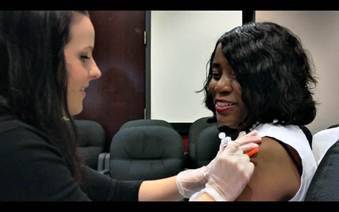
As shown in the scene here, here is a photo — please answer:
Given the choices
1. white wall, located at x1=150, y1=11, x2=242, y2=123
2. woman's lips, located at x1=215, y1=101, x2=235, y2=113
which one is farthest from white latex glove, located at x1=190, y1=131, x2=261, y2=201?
white wall, located at x1=150, y1=11, x2=242, y2=123

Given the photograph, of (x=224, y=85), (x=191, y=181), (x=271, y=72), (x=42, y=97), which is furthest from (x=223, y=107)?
(x=42, y=97)

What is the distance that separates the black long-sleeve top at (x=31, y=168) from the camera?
0.50 m

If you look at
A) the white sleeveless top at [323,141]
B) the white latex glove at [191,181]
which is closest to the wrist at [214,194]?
the white latex glove at [191,181]

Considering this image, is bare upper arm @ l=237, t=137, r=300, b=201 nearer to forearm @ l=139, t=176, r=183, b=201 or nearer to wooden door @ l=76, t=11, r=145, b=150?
forearm @ l=139, t=176, r=183, b=201

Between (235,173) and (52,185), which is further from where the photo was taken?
(235,173)

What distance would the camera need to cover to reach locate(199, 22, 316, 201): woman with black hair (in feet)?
2.68

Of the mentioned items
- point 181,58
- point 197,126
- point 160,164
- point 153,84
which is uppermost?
point 181,58

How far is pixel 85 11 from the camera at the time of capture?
46 cm

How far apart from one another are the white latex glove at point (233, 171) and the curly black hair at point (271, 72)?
0.31 feet

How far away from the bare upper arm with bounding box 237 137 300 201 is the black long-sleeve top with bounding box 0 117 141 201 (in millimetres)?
368

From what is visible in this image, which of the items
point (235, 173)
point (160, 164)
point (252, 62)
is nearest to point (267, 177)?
point (235, 173)
